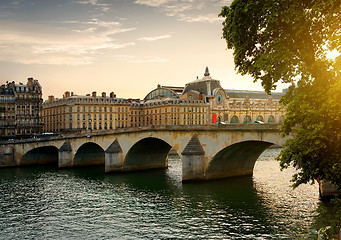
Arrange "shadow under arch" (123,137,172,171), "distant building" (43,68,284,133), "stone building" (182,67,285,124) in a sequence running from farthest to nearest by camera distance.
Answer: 1. "stone building" (182,67,285,124)
2. "distant building" (43,68,284,133)
3. "shadow under arch" (123,137,172,171)

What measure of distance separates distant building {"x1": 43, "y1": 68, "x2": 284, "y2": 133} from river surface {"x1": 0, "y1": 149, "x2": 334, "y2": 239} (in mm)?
62499

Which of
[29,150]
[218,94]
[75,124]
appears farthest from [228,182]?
[218,94]

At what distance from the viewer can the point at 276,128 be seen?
44000 millimetres

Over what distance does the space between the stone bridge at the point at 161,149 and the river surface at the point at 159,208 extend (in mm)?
2696

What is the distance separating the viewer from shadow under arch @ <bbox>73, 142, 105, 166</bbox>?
8125 cm

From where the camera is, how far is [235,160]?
5669cm

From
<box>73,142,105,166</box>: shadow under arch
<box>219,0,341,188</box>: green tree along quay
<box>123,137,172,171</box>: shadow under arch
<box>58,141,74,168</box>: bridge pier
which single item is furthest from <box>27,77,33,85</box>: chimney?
<box>219,0,341,188</box>: green tree along quay

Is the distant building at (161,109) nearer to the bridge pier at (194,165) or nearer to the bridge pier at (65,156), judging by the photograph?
the bridge pier at (65,156)

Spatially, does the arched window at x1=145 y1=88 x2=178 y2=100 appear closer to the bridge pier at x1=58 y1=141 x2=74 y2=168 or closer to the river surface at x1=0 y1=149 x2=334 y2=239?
the bridge pier at x1=58 y1=141 x2=74 y2=168

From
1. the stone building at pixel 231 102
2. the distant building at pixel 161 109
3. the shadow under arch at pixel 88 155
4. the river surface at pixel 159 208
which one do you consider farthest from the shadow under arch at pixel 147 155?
the stone building at pixel 231 102

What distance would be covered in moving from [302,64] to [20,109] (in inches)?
3947

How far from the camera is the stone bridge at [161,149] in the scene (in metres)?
50.4

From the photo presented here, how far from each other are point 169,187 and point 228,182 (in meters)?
8.22

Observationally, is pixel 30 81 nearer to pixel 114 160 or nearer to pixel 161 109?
pixel 161 109
